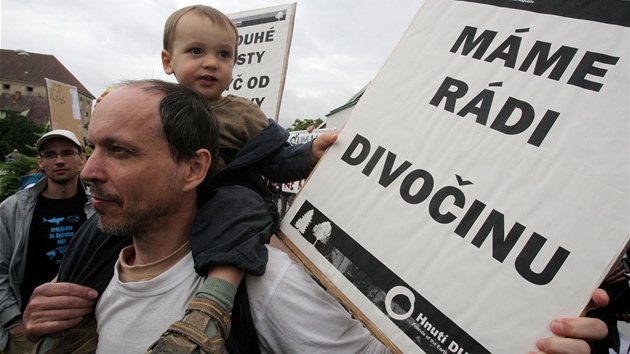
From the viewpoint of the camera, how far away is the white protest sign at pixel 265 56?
4082 mm

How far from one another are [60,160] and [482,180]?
374cm

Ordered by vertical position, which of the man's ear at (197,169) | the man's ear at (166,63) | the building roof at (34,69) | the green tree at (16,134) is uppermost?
the man's ear at (166,63)

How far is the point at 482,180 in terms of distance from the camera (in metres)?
1.13

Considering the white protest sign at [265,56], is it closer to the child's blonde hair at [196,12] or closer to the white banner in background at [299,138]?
the child's blonde hair at [196,12]

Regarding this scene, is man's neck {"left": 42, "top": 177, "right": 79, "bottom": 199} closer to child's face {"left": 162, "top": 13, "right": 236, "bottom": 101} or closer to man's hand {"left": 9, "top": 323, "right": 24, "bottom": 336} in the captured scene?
man's hand {"left": 9, "top": 323, "right": 24, "bottom": 336}

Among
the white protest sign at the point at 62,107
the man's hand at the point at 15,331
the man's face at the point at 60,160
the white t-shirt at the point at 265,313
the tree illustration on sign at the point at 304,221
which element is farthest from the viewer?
the white protest sign at the point at 62,107

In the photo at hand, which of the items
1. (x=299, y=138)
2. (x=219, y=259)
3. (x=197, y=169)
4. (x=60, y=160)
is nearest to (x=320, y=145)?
(x=197, y=169)

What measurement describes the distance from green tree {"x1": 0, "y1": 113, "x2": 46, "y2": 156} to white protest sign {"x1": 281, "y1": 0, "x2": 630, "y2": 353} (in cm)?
4651

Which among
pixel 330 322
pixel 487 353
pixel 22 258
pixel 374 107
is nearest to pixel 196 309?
pixel 330 322

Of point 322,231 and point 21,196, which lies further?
point 21,196

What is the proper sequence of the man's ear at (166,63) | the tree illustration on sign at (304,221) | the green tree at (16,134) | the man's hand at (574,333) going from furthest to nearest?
1. the green tree at (16,134)
2. the man's ear at (166,63)
3. the tree illustration on sign at (304,221)
4. the man's hand at (574,333)

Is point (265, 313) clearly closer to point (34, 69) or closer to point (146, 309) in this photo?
point (146, 309)

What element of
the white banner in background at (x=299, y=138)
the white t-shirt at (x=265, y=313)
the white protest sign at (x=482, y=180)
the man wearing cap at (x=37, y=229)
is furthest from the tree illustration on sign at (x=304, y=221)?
the white banner in background at (x=299, y=138)

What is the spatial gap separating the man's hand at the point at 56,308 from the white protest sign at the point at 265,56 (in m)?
2.79
